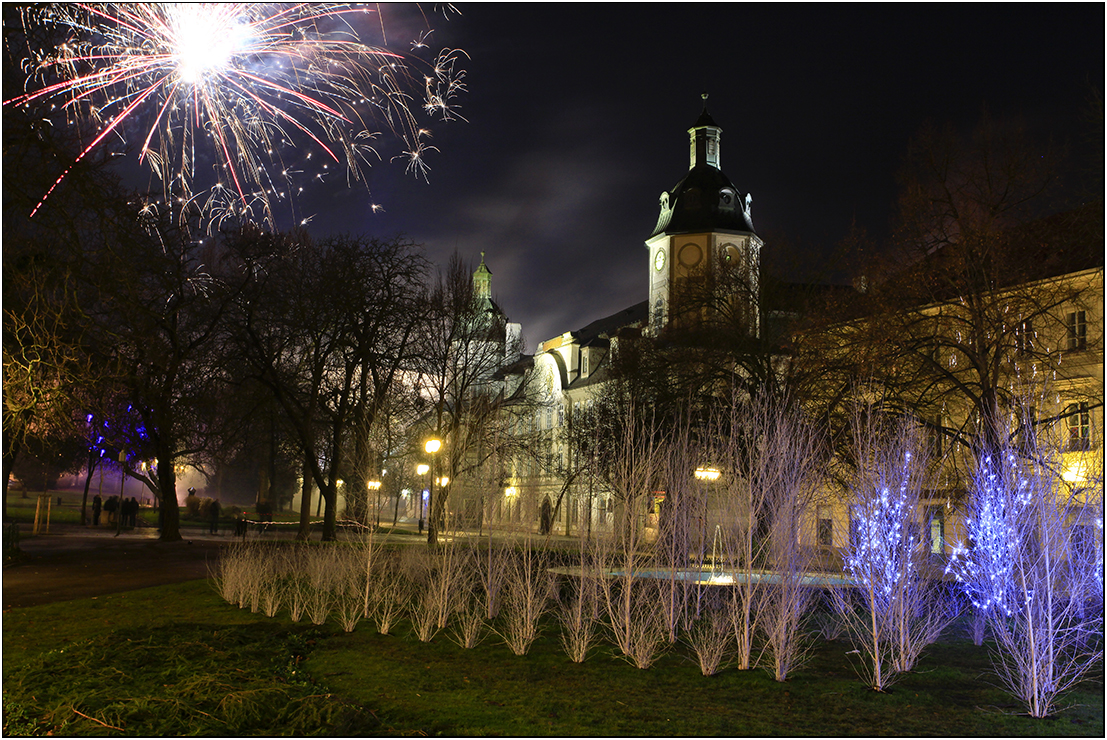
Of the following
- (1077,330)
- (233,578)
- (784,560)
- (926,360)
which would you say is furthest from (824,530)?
(1077,330)

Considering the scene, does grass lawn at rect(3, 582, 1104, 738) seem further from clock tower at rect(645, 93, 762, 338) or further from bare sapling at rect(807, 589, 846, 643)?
clock tower at rect(645, 93, 762, 338)

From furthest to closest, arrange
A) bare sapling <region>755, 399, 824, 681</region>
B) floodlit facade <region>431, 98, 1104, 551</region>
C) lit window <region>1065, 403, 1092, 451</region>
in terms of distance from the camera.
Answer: lit window <region>1065, 403, 1092, 451</region>, floodlit facade <region>431, 98, 1104, 551</region>, bare sapling <region>755, 399, 824, 681</region>

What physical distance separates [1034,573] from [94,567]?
1923cm

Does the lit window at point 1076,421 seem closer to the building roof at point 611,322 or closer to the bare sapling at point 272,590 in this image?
the bare sapling at point 272,590

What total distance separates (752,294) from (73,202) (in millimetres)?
22964

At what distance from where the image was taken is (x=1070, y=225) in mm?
21672

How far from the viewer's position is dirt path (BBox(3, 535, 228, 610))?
1722 centimetres

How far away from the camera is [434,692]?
9336 mm

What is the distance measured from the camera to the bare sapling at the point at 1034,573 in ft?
30.9

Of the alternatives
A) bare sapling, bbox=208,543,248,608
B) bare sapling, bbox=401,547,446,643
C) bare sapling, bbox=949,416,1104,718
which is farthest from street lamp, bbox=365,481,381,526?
bare sapling, bbox=949,416,1104,718

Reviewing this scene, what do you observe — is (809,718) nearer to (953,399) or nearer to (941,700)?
(941,700)

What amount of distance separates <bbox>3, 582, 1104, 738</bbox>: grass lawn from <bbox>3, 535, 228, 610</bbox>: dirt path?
4.92 metres

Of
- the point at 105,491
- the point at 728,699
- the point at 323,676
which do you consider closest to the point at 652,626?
the point at 728,699

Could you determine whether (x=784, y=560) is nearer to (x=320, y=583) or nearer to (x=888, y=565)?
(x=888, y=565)
